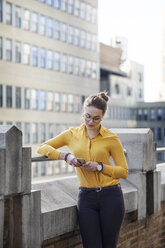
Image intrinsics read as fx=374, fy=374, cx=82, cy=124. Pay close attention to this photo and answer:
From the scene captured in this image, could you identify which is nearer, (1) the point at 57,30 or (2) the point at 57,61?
(1) the point at 57,30

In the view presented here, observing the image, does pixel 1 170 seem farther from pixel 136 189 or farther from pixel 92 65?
pixel 92 65

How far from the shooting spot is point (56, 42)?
49.4 meters

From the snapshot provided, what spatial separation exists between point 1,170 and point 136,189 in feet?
7.36

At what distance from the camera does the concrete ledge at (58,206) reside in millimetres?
3689

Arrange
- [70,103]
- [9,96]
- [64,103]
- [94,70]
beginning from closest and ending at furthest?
[9,96]
[64,103]
[70,103]
[94,70]

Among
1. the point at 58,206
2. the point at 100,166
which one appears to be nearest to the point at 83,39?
the point at 58,206

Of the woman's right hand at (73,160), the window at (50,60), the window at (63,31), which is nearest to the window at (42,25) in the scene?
the window at (50,60)

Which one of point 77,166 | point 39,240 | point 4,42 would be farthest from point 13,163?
point 4,42

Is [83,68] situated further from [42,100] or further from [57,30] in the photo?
[42,100]

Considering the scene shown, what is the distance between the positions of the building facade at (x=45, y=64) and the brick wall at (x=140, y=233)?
38.2 metres

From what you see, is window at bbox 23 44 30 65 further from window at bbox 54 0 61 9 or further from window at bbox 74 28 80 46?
window at bbox 74 28 80 46

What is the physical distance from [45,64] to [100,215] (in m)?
45.4

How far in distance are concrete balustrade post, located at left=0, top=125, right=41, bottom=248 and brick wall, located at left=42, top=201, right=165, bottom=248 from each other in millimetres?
693

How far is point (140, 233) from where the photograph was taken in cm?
507
